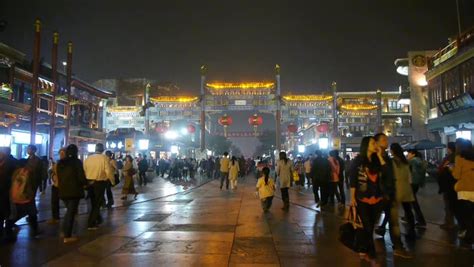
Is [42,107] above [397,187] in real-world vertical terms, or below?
above

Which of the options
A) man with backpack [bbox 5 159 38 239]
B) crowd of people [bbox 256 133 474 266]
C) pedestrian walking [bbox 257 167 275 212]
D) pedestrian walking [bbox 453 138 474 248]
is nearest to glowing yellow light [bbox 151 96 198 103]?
pedestrian walking [bbox 257 167 275 212]

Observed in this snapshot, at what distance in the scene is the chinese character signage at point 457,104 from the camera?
22.7m

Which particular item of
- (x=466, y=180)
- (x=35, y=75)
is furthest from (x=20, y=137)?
(x=466, y=180)

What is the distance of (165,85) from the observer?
91312 millimetres

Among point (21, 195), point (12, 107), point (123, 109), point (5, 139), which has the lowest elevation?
point (21, 195)

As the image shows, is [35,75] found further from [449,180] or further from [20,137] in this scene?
[449,180]

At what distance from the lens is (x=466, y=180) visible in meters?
6.90

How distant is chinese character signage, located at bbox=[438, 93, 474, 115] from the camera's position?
22.7 metres

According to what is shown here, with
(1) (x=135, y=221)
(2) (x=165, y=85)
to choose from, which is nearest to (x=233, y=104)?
(1) (x=135, y=221)

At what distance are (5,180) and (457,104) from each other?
23979mm

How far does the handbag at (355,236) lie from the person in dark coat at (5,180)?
603cm

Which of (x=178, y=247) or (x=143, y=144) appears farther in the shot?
(x=143, y=144)

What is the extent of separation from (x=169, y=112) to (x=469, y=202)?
39837 millimetres

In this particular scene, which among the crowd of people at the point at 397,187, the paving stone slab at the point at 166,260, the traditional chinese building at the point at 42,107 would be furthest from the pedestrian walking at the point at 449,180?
the traditional chinese building at the point at 42,107
